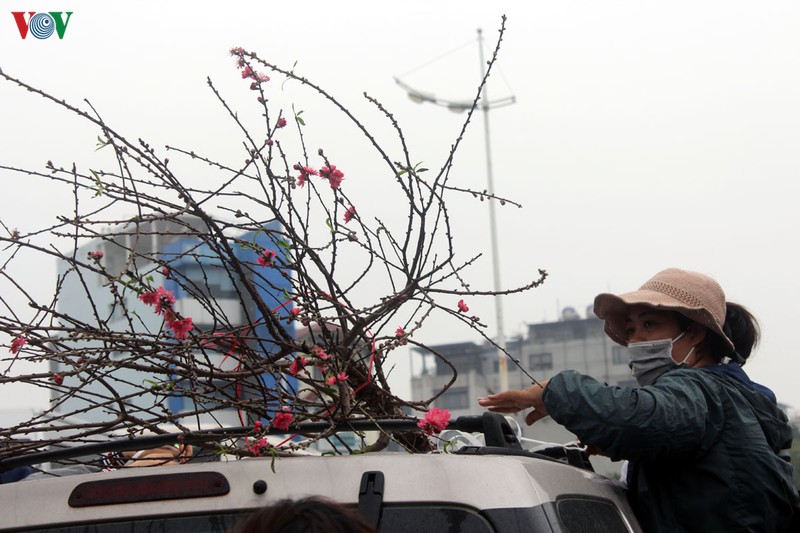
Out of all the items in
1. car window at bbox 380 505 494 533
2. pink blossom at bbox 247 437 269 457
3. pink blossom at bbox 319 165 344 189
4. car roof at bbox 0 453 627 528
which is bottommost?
car window at bbox 380 505 494 533

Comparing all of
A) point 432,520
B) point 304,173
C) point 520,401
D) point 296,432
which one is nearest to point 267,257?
point 304,173

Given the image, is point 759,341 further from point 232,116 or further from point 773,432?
point 232,116

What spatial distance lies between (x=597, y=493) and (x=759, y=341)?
120 centimetres

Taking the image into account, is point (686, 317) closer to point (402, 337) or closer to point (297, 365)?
point (402, 337)

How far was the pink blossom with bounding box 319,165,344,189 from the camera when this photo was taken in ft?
10.1

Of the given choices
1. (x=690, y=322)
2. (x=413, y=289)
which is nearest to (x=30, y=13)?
(x=413, y=289)

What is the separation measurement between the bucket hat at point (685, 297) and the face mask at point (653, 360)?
12 cm

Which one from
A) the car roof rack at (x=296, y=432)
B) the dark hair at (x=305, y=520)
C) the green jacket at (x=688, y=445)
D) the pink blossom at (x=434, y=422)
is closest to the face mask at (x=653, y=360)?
the green jacket at (x=688, y=445)

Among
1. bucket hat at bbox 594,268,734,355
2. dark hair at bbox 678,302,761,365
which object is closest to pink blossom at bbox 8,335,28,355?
bucket hat at bbox 594,268,734,355

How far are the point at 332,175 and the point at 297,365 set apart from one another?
0.71m

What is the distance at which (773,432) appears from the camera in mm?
2936

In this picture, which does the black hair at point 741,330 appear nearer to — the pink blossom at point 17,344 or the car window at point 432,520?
the car window at point 432,520

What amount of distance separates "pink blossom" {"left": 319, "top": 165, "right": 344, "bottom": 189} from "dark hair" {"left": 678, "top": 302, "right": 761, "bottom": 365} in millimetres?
1389

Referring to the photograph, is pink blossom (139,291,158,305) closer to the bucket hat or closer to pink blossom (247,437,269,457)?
pink blossom (247,437,269,457)
